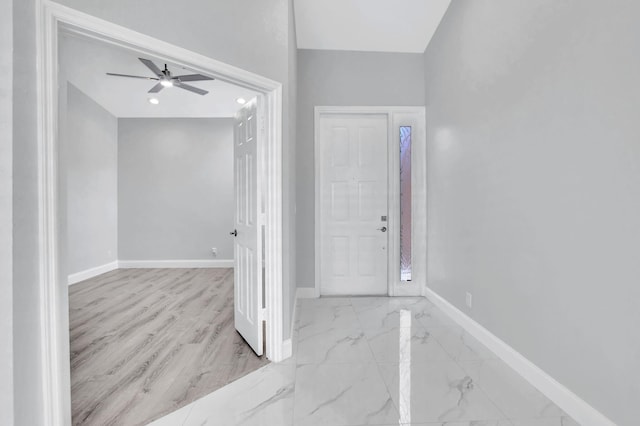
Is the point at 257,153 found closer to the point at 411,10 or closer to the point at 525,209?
the point at 525,209

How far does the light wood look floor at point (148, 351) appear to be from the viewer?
181cm

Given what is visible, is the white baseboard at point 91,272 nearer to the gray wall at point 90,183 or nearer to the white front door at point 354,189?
the gray wall at point 90,183

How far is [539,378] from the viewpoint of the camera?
1.90m

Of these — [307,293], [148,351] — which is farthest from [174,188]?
[148,351]

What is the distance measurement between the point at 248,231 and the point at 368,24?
2.63m

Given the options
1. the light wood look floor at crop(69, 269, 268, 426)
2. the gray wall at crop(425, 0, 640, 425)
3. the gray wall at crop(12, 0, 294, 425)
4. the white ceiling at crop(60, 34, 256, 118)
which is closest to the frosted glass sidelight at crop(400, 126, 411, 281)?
the gray wall at crop(425, 0, 640, 425)

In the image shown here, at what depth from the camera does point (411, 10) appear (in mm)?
3172

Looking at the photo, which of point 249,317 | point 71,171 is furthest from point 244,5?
point 71,171

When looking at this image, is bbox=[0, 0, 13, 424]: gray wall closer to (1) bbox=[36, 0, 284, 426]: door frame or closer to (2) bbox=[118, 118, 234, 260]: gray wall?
(1) bbox=[36, 0, 284, 426]: door frame

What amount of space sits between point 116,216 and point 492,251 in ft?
20.1

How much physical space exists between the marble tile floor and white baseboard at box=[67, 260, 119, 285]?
4004 mm

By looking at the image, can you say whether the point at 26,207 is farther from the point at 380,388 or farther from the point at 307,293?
the point at 307,293

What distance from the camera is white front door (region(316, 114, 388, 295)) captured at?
3791 mm

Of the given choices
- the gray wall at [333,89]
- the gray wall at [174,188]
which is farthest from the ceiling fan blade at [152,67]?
the gray wall at [174,188]
